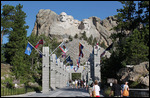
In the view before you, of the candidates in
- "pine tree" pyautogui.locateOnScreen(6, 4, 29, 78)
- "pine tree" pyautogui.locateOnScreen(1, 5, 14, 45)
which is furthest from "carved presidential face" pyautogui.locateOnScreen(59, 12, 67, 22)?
"pine tree" pyautogui.locateOnScreen(1, 5, 14, 45)

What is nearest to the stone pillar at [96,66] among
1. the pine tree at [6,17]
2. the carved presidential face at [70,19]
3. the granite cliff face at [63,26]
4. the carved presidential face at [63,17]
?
the pine tree at [6,17]

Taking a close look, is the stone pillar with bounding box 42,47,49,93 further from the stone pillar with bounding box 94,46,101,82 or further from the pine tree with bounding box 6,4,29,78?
the pine tree with bounding box 6,4,29,78

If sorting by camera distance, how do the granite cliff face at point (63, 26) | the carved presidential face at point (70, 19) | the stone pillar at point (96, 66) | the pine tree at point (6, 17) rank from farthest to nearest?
the carved presidential face at point (70, 19) → the granite cliff face at point (63, 26) → the pine tree at point (6, 17) → the stone pillar at point (96, 66)

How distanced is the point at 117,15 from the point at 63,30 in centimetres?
14189

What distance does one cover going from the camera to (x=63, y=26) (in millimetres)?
176125

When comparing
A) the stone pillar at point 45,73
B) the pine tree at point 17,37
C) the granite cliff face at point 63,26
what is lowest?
the stone pillar at point 45,73

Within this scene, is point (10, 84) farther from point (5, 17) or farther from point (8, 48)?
point (8, 48)

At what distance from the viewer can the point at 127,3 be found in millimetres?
33000

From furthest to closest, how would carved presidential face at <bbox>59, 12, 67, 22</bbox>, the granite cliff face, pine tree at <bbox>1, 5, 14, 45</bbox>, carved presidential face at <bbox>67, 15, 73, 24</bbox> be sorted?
carved presidential face at <bbox>67, 15, 73, 24</bbox> < carved presidential face at <bbox>59, 12, 67, 22</bbox> < the granite cliff face < pine tree at <bbox>1, 5, 14, 45</bbox>

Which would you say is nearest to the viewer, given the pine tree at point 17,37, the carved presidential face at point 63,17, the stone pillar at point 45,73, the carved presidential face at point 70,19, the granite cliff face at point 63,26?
the stone pillar at point 45,73

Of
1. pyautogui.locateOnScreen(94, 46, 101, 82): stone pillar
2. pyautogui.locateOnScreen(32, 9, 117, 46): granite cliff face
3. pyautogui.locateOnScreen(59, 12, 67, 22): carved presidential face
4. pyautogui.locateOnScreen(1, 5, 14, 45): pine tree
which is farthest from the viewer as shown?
pyautogui.locateOnScreen(59, 12, 67, 22): carved presidential face

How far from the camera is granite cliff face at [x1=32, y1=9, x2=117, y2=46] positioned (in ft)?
567

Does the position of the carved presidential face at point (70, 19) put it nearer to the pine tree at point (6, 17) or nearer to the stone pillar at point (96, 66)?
the pine tree at point (6, 17)

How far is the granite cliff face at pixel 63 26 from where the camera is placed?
173 meters
